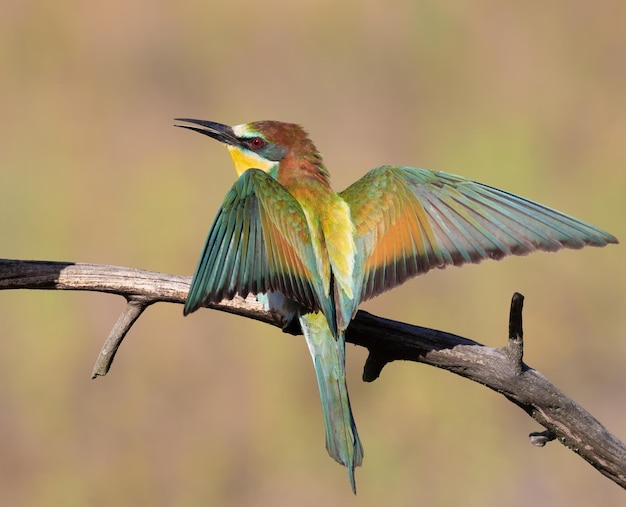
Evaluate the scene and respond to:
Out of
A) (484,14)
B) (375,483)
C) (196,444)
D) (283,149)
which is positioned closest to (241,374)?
(196,444)

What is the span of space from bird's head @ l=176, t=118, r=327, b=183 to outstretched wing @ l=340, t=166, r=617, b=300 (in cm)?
27

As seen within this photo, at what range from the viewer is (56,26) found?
5125 mm

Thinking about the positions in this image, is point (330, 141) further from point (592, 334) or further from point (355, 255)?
point (355, 255)

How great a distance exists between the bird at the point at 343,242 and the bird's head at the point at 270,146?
17 cm

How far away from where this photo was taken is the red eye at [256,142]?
10.1 feet

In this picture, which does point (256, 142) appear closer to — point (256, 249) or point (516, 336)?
point (256, 249)

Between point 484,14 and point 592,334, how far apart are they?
6.09 feet

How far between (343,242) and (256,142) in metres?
0.58

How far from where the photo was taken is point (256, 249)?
8.30 feet

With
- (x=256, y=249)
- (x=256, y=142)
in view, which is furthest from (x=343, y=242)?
(x=256, y=142)

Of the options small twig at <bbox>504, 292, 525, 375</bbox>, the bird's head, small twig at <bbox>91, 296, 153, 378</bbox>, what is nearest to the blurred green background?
the bird's head

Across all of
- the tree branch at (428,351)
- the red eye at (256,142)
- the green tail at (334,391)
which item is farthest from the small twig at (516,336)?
the red eye at (256,142)

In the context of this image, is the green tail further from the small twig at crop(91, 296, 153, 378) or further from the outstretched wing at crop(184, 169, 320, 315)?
the small twig at crop(91, 296, 153, 378)

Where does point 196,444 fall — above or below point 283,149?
below
